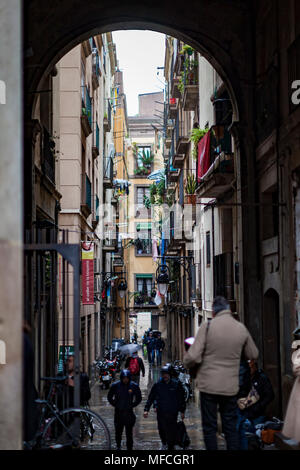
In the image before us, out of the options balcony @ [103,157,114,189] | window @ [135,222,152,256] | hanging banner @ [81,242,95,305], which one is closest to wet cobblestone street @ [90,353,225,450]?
hanging banner @ [81,242,95,305]

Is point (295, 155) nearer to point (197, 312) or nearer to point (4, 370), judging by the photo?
point (4, 370)

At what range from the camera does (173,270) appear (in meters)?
37.5

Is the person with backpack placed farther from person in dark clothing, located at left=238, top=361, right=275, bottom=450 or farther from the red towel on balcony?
person in dark clothing, located at left=238, top=361, right=275, bottom=450

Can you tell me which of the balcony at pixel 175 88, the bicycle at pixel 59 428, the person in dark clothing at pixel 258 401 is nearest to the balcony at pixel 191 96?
the balcony at pixel 175 88

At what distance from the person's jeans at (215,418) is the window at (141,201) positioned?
60.8m

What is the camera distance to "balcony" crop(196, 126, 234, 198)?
17453 mm

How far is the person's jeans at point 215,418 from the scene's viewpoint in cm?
749

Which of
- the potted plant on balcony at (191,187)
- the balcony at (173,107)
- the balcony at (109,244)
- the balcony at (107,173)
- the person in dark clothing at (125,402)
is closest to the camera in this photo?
the person in dark clothing at (125,402)

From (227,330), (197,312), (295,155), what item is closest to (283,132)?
(295,155)

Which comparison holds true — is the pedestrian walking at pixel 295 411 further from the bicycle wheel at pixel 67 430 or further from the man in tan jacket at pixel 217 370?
the bicycle wheel at pixel 67 430

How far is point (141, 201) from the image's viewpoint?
69.3m

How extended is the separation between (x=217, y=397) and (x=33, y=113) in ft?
31.6

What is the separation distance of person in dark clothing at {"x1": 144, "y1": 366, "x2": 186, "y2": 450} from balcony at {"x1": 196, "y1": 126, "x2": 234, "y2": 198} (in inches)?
266

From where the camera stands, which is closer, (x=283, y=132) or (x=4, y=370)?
(x=4, y=370)
